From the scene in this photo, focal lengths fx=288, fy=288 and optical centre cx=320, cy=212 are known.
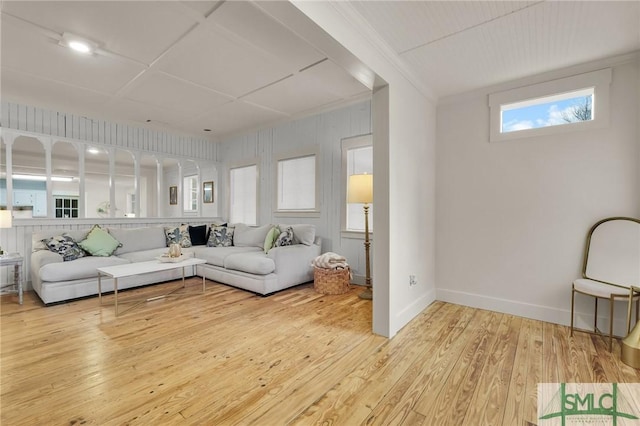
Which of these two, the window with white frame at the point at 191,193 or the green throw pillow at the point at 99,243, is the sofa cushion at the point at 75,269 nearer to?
the green throw pillow at the point at 99,243

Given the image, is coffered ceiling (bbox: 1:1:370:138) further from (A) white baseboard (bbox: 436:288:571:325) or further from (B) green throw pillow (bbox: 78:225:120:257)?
(A) white baseboard (bbox: 436:288:571:325)

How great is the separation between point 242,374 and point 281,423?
0.55 metres

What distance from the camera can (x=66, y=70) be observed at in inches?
125

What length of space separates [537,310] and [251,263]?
3.24 meters

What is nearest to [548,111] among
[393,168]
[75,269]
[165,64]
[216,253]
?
[393,168]

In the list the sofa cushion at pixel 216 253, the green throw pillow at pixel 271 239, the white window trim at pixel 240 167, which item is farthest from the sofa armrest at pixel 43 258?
the white window trim at pixel 240 167

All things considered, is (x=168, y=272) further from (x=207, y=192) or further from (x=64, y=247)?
(x=207, y=192)

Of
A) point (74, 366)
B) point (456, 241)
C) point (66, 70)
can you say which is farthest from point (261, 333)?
point (66, 70)

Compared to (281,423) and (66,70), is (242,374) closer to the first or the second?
(281,423)

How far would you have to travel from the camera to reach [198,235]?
5.30 meters

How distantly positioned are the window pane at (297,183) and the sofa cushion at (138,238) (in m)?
2.11

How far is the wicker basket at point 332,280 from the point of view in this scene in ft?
12.4

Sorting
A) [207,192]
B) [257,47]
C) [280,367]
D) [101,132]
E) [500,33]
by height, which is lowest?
[280,367]

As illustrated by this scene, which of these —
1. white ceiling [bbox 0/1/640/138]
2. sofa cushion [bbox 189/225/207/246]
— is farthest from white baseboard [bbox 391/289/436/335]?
sofa cushion [bbox 189/225/207/246]
